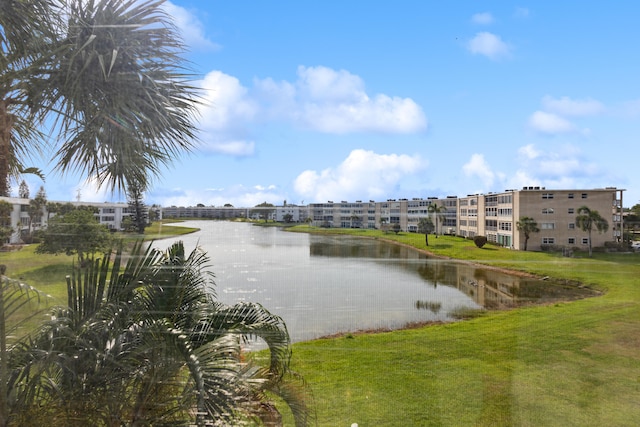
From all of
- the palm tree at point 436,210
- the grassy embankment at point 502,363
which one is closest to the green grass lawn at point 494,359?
the grassy embankment at point 502,363

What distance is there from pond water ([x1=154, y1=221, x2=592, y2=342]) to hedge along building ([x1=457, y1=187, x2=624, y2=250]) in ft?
0.61

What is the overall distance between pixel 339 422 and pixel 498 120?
1439 millimetres

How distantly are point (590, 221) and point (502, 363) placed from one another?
0.75 meters

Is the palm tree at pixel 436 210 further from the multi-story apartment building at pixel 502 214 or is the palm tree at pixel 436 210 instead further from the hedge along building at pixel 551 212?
the hedge along building at pixel 551 212

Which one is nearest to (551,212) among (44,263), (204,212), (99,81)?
(204,212)

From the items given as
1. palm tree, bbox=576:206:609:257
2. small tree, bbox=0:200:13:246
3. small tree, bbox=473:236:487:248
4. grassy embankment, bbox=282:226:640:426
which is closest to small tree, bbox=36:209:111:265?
small tree, bbox=0:200:13:246

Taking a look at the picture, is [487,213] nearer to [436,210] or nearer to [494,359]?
[436,210]

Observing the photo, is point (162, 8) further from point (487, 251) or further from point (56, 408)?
point (487, 251)

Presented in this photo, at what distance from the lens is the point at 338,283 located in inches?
60.6

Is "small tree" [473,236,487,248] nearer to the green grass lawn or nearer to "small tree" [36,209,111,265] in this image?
the green grass lawn

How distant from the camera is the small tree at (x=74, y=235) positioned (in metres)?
1.41

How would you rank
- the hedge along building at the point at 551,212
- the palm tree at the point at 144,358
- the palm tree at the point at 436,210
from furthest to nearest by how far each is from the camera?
the palm tree at the point at 436,210, the hedge along building at the point at 551,212, the palm tree at the point at 144,358

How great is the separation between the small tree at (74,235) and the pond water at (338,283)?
9.8 inches

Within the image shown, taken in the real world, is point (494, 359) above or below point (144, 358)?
below
